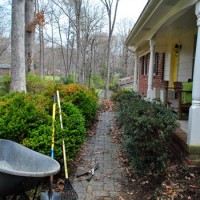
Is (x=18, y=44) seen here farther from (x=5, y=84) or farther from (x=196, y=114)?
(x=196, y=114)

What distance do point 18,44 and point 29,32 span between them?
14.0ft

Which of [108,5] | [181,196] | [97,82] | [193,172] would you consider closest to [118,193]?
[181,196]

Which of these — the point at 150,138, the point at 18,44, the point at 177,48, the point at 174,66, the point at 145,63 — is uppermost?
the point at 177,48

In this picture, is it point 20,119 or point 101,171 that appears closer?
point 20,119

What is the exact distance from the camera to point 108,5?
17875mm

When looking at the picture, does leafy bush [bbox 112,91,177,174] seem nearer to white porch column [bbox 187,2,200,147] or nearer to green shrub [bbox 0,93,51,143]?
white porch column [bbox 187,2,200,147]

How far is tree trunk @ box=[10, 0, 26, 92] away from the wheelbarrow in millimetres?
5075

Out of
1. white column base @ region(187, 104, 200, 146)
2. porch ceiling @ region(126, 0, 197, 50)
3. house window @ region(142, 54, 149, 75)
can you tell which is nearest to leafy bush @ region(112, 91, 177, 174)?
white column base @ region(187, 104, 200, 146)

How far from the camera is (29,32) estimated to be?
11883mm

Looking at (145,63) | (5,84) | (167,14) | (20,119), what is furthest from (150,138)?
(145,63)

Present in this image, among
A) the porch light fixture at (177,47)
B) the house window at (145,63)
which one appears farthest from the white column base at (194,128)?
the house window at (145,63)

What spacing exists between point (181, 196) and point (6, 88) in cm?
829

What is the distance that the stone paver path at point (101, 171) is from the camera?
11.9 ft

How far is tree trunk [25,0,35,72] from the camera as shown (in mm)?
11672
